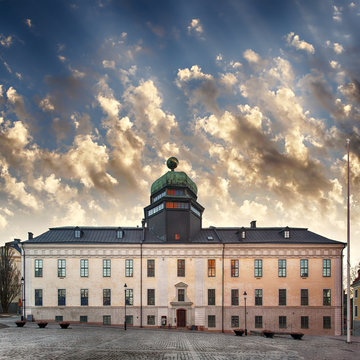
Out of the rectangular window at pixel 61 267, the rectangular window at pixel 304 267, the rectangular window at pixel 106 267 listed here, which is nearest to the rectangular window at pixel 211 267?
the rectangular window at pixel 304 267

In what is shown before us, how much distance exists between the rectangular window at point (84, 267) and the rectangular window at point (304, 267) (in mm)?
30385

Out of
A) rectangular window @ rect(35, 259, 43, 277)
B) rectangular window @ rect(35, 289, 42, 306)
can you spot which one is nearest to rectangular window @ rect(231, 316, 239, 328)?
rectangular window @ rect(35, 289, 42, 306)

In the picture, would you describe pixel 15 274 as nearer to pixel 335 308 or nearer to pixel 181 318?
pixel 181 318

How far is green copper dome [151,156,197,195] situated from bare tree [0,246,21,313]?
3160cm

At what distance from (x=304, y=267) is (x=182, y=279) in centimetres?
1758

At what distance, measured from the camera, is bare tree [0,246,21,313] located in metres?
66.6

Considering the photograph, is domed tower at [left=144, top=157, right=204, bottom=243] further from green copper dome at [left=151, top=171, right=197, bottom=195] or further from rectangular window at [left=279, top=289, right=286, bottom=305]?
rectangular window at [left=279, top=289, right=286, bottom=305]

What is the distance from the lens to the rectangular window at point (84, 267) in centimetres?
5219

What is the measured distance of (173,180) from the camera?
5653 cm

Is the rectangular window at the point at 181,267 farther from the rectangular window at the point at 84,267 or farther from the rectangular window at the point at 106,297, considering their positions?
the rectangular window at the point at 84,267

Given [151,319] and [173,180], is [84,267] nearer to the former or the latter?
[151,319]

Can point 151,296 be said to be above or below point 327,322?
above

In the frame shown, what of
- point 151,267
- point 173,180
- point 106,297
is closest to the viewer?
point 106,297

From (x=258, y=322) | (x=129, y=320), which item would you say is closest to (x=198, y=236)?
(x=258, y=322)
